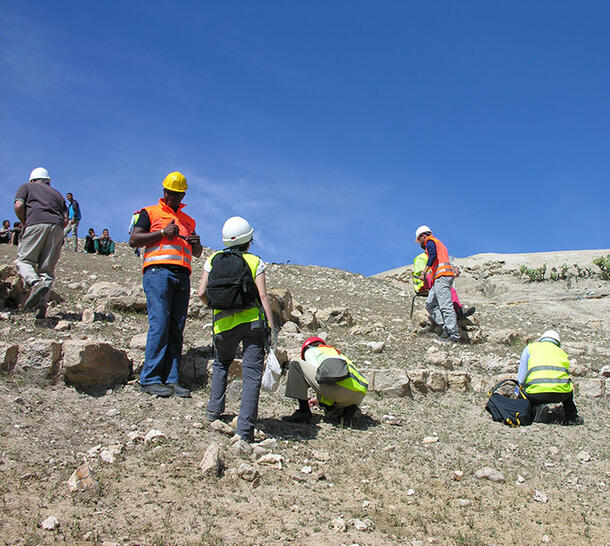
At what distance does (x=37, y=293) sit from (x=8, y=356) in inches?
67.2

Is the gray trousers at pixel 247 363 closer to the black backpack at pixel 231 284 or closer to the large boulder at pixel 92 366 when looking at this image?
the black backpack at pixel 231 284

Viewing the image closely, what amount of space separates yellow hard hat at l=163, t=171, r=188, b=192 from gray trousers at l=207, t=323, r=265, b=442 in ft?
5.58

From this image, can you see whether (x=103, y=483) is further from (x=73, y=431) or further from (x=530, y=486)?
(x=530, y=486)

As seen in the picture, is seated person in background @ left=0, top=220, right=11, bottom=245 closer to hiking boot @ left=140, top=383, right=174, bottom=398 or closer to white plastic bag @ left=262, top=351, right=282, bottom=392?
hiking boot @ left=140, top=383, right=174, bottom=398

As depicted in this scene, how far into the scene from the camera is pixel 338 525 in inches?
134

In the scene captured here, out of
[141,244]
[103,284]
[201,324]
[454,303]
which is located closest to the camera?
[141,244]

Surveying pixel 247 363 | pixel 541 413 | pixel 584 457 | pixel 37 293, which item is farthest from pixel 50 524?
pixel 541 413

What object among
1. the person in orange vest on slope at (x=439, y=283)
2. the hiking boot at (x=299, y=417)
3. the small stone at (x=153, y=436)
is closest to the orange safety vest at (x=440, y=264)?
the person in orange vest on slope at (x=439, y=283)

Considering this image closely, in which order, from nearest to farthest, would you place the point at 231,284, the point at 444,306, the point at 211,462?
the point at 211,462, the point at 231,284, the point at 444,306

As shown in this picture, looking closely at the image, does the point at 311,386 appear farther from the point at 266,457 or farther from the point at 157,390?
the point at 157,390

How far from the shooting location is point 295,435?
497cm

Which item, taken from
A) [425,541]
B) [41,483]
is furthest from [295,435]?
[41,483]

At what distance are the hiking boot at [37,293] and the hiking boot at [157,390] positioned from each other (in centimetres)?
211

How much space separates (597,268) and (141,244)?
18509 millimetres
